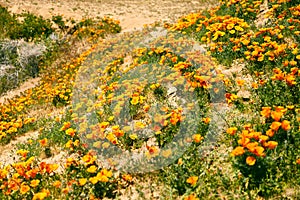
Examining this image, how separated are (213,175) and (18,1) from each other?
24036mm

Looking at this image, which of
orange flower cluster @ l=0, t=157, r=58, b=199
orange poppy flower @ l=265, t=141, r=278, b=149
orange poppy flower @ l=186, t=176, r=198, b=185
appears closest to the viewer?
orange poppy flower @ l=265, t=141, r=278, b=149

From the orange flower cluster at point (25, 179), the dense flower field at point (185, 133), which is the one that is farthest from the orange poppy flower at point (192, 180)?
the orange flower cluster at point (25, 179)

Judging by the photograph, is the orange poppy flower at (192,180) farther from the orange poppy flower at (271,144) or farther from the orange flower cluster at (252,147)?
the orange poppy flower at (271,144)

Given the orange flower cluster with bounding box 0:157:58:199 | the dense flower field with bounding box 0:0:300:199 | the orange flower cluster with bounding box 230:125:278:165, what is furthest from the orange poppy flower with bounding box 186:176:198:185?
the orange flower cluster with bounding box 0:157:58:199

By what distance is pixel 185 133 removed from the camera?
18.3 feet

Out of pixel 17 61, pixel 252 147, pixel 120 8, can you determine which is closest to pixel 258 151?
pixel 252 147

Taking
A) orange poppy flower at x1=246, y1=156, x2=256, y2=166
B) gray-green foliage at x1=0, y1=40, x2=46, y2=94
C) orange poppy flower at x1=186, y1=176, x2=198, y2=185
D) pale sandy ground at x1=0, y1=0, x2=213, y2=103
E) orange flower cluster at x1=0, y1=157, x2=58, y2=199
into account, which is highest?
pale sandy ground at x1=0, y1=0, x2=213, y2=103

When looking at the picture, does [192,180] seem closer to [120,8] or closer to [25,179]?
[25,179]

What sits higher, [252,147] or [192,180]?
[252,147]

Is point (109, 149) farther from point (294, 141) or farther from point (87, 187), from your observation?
point (294, 141)

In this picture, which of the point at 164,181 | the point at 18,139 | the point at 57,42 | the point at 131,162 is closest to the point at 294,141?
the point at 164,181

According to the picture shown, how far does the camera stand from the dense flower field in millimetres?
4398

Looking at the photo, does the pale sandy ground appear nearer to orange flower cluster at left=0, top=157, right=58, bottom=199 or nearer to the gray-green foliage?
the gray-green foliage

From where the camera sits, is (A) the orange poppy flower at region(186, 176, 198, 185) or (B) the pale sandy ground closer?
(A) the orange poppy flower at region(186, 176, 198, 185)
